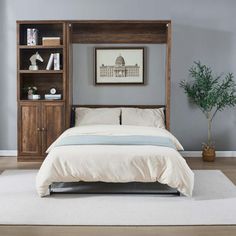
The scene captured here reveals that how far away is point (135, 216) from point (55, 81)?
3451 mm

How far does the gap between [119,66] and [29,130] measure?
1.63m

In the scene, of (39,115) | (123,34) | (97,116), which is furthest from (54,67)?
(123,34)

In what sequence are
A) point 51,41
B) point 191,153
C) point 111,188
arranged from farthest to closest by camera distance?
point 191,153 → point 51,41 → point 111,188

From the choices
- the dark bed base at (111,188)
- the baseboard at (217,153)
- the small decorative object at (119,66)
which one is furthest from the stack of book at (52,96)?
the baseboard at (217,153)

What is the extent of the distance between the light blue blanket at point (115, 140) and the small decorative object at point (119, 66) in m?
1.78

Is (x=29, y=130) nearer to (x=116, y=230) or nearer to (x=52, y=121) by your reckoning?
(x=52, y=121)

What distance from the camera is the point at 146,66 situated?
700 centimetres

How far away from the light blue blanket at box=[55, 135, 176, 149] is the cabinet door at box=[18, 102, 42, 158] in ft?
4.43

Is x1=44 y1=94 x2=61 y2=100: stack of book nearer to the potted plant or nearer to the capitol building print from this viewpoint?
the capitol building print

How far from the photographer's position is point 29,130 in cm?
665

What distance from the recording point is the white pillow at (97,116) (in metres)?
6.64

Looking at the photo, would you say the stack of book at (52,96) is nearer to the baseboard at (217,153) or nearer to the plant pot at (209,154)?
the baseboard at (217,153)

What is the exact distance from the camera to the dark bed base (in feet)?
16.0

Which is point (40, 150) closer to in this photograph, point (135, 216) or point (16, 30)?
point (16, 30)
